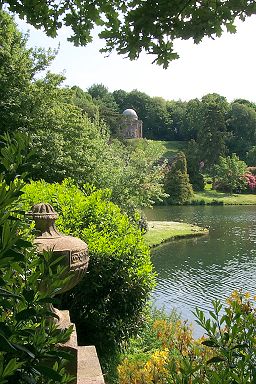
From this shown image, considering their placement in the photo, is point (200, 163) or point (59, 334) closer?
point (59, 334)

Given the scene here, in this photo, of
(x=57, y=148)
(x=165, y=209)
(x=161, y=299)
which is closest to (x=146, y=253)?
(x=161, y=299)

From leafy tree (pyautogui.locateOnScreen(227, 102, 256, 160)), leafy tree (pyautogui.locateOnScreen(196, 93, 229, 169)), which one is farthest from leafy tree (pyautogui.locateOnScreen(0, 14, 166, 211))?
leafy tree (pyautogui.locateOnScreen(227, 102, 256, 160))

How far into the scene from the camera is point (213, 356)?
9.64ft

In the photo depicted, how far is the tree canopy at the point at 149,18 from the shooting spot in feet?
8.57

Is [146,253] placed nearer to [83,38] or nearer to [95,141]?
[83,38]

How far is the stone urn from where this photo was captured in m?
4.53

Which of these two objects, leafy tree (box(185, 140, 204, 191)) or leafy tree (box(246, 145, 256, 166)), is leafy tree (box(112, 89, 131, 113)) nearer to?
leafy tree (box(185, 140, 204, 191))

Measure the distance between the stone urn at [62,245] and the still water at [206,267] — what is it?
17.7 ft

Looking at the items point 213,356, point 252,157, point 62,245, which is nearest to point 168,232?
point 62,245

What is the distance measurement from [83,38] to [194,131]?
239 feet

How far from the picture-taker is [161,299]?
12188mm

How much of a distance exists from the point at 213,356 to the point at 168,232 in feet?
69.2

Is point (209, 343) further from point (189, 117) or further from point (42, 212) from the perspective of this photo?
point (189, 117)

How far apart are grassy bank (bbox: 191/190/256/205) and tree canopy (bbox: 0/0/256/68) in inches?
1618
